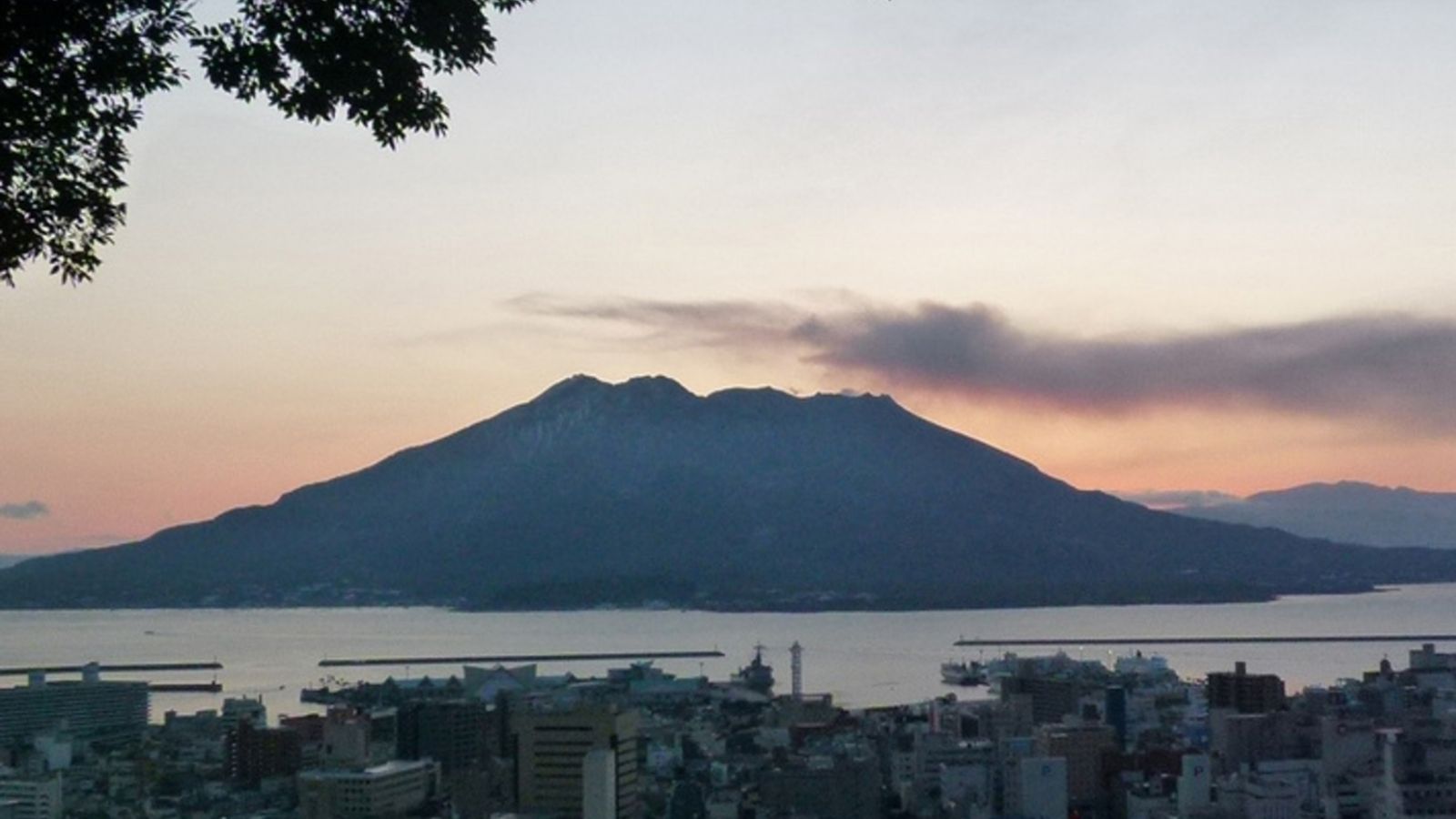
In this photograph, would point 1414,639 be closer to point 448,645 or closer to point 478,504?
point 448,645

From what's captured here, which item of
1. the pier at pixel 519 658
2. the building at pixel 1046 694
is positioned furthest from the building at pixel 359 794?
the pier at pixel 519 658

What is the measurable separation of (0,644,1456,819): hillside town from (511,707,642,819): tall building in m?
0.02

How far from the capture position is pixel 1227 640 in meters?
46.6

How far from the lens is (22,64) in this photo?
102 inches

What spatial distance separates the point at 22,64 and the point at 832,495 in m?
76.2

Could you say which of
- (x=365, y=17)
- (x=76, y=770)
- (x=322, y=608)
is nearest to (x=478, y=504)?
(x=322, y=608)

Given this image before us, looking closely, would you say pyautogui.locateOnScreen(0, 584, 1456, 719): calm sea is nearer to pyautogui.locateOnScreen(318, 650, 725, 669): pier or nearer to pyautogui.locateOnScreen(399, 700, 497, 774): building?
pyautogui.locateOnScreen(318, 650, 725, 669): pier

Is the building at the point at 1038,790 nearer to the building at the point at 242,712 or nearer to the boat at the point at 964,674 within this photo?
the building at the point at 242,712

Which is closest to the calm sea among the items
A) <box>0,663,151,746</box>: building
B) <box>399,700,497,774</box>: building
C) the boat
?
the boat

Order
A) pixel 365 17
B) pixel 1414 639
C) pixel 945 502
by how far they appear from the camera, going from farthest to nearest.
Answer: pixel 945 502 < pixel 1414 639 < pixel 365 17

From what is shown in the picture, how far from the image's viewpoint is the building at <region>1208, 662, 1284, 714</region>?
907 inches

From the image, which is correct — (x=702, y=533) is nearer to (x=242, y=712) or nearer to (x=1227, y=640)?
(x=1227, y=640)

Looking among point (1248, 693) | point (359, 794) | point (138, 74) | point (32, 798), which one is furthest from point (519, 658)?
point (138, 74)

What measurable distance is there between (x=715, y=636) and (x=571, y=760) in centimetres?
3700
